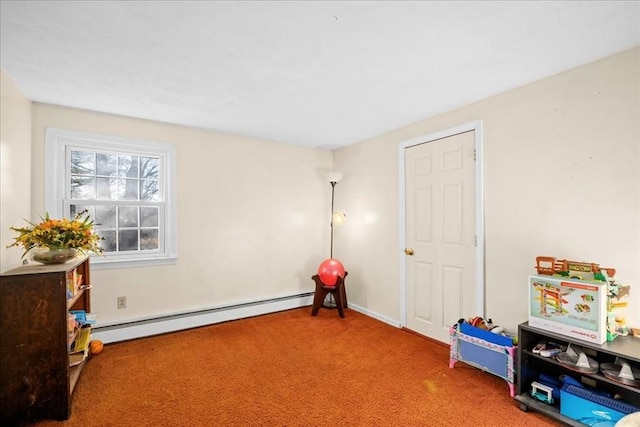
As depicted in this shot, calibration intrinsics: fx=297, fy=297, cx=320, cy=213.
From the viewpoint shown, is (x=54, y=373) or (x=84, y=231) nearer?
(x=54, y=373)

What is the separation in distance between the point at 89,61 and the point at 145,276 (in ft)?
6.98

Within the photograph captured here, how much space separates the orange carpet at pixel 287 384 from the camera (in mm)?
1902

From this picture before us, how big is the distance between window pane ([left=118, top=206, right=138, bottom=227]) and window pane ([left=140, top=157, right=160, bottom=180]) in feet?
1.27

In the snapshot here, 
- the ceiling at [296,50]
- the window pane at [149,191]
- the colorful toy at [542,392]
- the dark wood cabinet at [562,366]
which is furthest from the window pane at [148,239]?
the colorful toy at [542,392]

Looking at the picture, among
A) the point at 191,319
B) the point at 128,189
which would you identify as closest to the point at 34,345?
the point at 191,319

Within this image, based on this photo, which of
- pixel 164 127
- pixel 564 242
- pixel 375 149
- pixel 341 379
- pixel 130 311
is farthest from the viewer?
pixel 375 149

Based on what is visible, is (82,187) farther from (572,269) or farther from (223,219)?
(572,269)

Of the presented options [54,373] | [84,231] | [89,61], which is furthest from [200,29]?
[54,373]

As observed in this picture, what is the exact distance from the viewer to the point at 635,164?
1865mm

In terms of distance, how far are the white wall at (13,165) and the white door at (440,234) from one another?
3.49m

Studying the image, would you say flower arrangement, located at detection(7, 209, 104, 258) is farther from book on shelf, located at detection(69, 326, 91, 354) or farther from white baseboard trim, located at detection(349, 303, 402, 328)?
white baseboard trim, located at detection(349, 303, 402, 328)

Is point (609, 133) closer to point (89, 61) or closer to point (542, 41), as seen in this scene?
point (542, 41)

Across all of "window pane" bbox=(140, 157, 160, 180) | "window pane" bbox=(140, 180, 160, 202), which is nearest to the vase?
"window pane" bbox=(140, 180, 160, 202)

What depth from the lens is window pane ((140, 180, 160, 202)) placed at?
3.33 metres
